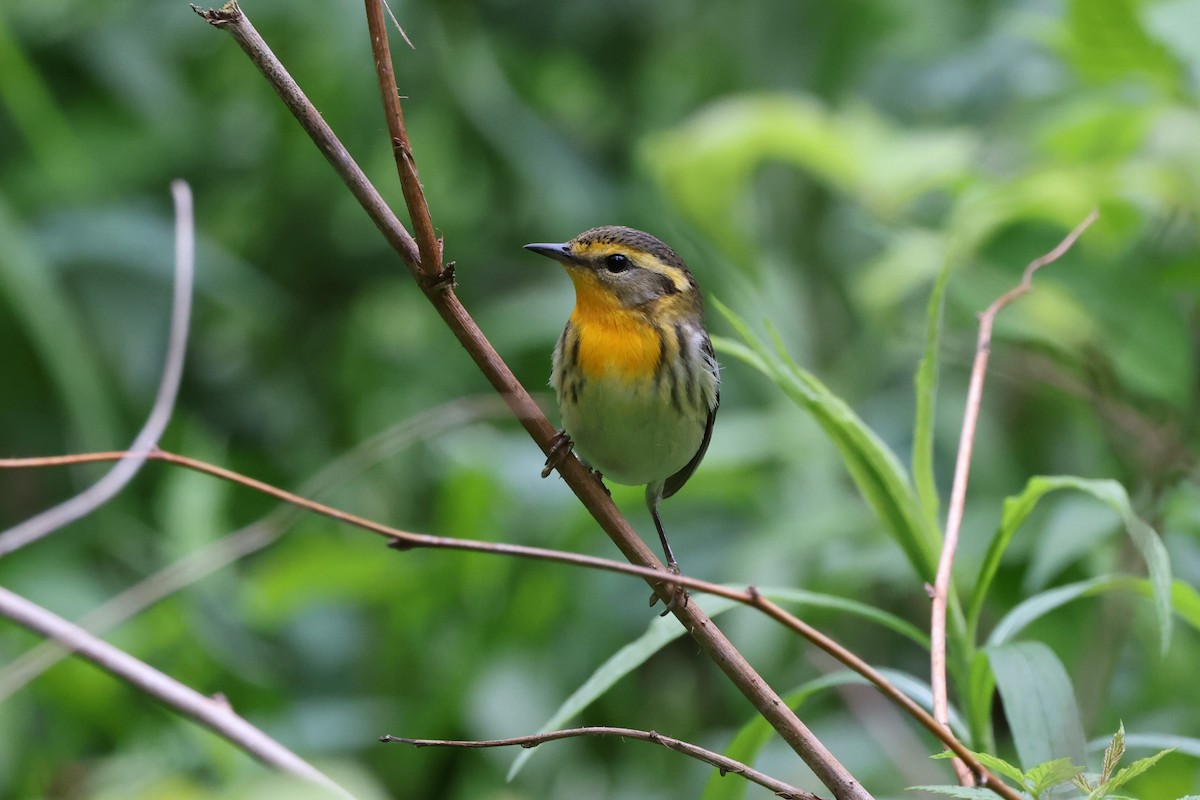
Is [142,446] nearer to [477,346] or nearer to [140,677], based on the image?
[140,677]

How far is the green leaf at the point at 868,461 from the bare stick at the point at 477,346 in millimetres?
298

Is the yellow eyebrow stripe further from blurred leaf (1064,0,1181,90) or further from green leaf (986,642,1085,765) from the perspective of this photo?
green leaf (986,642,1085,765)

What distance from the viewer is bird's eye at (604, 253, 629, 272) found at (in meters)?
2.58

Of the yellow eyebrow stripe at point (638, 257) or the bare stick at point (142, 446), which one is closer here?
the bare stick at point (142, 446)

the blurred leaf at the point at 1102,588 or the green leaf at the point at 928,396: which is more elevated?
the green leaf at the point at 928,396

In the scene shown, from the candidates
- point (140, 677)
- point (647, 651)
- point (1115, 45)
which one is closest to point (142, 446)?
point (140, 677)

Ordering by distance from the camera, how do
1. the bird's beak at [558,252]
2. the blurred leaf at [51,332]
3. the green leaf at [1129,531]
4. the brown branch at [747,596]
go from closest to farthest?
the brown branch at [747,596], the green leaf at [1129,531], the bird's beak at [558,252], the blurred leaf at [51,332]

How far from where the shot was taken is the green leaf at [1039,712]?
4.54 feet

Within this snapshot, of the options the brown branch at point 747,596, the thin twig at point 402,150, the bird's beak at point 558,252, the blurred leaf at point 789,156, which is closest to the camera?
the brown branch at point 747,596

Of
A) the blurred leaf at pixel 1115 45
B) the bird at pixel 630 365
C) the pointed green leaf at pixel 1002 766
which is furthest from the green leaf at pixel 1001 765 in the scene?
the blurred leaf at pixel 1115 45

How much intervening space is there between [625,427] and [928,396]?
94 cm

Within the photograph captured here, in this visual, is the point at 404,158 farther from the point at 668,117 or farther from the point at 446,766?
the point at 668,117

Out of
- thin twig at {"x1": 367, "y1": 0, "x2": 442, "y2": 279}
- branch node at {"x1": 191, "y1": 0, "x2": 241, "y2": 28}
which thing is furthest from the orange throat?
branch node at {"x1": 191, "y1": 0, "x2": 241, "y2": 28}

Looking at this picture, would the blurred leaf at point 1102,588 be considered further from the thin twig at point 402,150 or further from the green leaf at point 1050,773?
the thin twig at point 402,150
